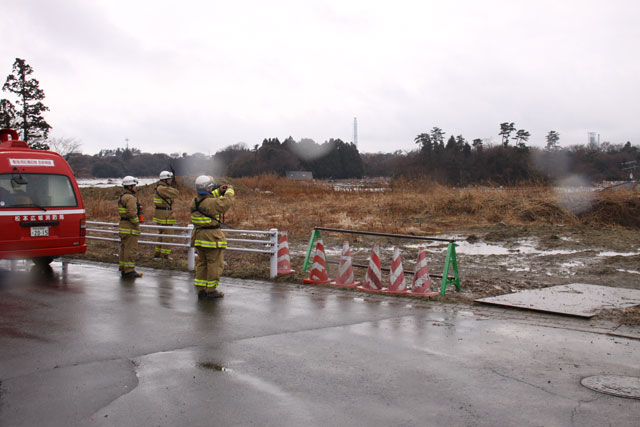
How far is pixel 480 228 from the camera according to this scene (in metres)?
20.3

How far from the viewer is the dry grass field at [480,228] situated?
1204 centimetres

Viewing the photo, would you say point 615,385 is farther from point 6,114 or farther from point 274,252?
point 6,114

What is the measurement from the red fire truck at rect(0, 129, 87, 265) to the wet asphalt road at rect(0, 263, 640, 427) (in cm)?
135

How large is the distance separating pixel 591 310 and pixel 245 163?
82.5 meters

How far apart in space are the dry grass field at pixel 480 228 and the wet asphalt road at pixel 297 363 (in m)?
2.07

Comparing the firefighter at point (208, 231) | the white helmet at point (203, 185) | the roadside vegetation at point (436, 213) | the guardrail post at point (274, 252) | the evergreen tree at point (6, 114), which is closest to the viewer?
the firefighter at point (208, 231)

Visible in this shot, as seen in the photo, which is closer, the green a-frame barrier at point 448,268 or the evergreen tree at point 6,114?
the green a-frame barrier at point 448,268

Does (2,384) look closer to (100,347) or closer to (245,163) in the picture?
(100,347)

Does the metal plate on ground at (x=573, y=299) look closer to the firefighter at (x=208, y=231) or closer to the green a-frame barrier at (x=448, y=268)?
the green a-frame barrier at (x=448, y=268)

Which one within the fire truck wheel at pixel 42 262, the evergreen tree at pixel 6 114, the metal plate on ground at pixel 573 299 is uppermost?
the evergreen tree at pixel 6 114

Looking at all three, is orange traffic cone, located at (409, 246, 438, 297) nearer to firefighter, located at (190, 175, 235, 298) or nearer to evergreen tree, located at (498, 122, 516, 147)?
firefighter, located at (190, 175, 235, 298)

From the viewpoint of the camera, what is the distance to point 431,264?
45.4 feet

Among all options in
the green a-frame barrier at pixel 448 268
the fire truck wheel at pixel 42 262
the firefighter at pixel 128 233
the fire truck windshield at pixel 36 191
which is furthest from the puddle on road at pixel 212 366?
the fire truck wheel at pixel 42 262

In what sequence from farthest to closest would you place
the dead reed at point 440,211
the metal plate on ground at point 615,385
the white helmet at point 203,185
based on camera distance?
the dead reed at point 440,211, the white helmet at point 203,185, the metal plate on ground at point 615,385
